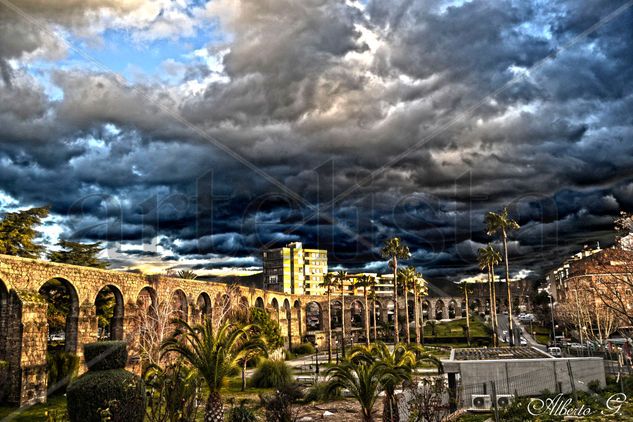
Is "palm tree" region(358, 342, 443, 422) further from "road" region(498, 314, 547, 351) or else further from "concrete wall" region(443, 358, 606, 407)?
"road" region(498, 314, 547, 351)

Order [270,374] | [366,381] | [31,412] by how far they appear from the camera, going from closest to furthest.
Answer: [366,381] < [31,412] < [270,374]

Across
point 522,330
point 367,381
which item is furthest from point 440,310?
point 367,381

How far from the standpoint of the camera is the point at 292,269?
141 m

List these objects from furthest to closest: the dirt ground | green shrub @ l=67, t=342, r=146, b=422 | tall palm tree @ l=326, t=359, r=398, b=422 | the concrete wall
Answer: the concrete wall, the dirt ground, tall palm tree @ l=326, t=359, r=398, b=422, green shrub @ l=67, t=342, r=146, b=422

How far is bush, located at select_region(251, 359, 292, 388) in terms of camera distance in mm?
32250

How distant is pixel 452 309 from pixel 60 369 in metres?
118

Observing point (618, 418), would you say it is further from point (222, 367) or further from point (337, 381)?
point (222, 367)

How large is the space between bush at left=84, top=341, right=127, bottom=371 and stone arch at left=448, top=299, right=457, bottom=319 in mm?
116910

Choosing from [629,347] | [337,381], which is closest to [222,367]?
[337,381]

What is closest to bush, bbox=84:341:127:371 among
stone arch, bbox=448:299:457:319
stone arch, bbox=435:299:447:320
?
stone arch, bbox=435:299:447:320

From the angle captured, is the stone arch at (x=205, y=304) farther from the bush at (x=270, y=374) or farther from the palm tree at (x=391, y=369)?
the palm tree at (x=391, y=369)

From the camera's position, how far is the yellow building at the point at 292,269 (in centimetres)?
13962

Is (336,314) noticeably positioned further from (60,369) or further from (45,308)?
(45,308)

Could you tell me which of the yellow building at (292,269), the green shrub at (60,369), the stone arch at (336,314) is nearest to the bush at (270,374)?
the green shrub at (60,369)
